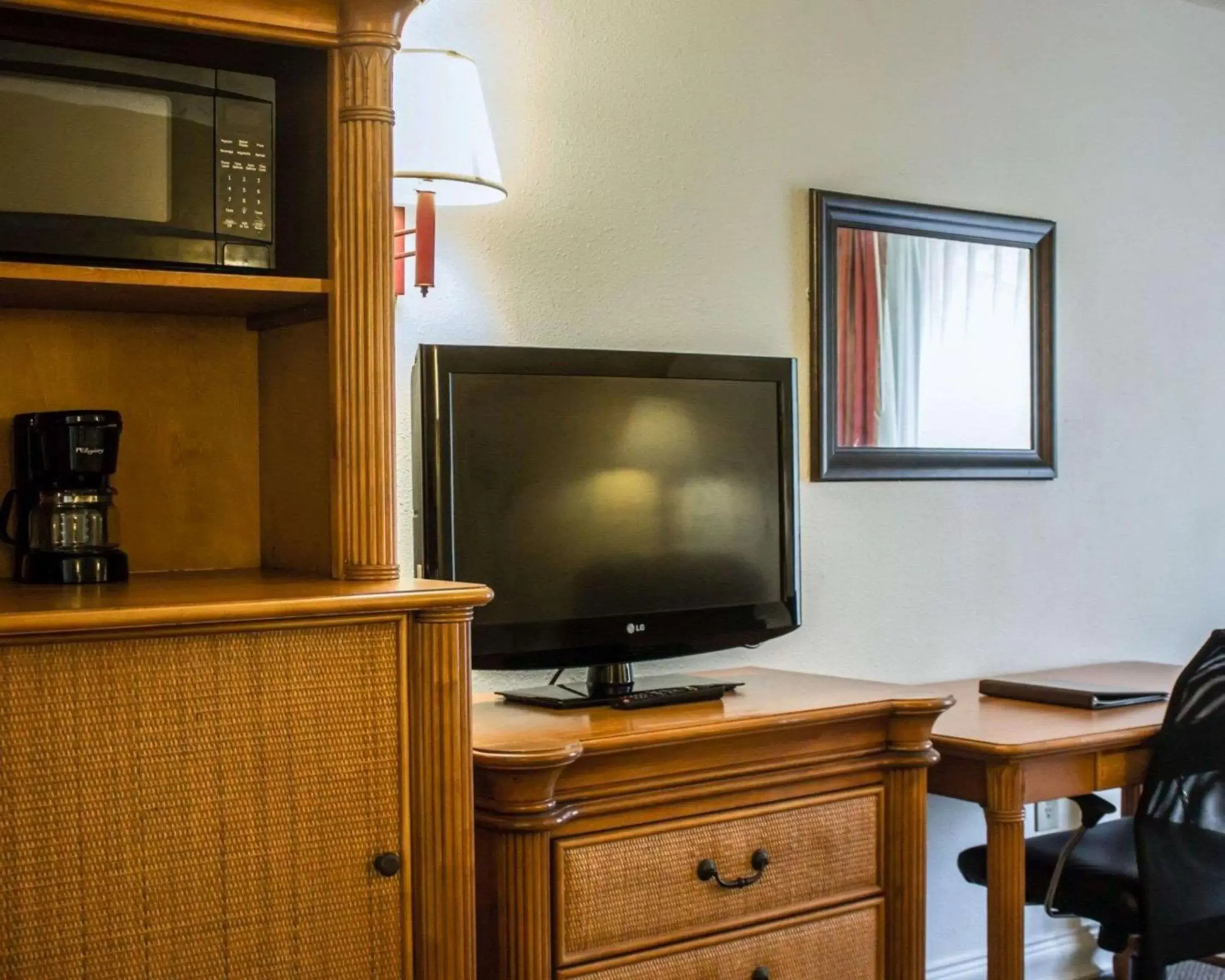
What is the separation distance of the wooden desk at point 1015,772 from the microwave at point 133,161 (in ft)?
4.98

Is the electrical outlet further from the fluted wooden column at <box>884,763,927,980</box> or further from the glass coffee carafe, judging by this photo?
the glass coffee carafe

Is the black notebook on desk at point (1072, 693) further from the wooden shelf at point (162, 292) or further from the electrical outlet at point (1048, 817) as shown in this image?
the wooden shelf at point (162, 292)

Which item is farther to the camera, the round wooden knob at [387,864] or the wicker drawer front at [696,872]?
the wicker drawer front at [696,872]

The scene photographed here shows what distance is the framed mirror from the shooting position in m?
2.94

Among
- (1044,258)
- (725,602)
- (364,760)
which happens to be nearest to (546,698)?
(725,602)

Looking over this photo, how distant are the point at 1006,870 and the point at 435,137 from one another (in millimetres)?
1619

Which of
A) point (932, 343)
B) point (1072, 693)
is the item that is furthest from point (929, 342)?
point (1072, 693)

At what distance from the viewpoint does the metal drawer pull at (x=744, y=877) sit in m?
2.07

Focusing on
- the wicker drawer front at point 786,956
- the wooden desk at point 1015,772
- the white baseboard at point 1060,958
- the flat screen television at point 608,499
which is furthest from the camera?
the white baseboard at point 1060,958

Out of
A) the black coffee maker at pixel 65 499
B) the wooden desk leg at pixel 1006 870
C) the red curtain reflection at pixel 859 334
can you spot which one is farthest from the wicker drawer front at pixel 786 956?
the red curtain reflection at pixel 859 334

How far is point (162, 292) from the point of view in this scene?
170 centimetres

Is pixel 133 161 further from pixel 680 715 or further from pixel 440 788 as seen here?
pixel 680 715

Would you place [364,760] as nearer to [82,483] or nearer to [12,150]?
[82,483]

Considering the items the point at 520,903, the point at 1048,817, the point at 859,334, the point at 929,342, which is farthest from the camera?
the point at 1048,817
